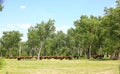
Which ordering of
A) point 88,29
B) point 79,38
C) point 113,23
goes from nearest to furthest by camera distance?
point 113,23
point 88,29
point 79,38

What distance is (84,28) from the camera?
100062 mm

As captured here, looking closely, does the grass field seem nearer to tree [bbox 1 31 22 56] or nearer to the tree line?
the tree line

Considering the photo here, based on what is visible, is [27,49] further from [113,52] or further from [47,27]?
[113,52]

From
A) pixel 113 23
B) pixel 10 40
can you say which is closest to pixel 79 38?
pixel 10 40

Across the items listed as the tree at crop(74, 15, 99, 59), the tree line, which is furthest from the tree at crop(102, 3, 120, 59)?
the tree at crop(74, 15, 99, 59)

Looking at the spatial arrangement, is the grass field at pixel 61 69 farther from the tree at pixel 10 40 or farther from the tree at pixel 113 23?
the tree at pixel 10 40

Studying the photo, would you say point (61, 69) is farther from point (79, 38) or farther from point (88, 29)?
point (79, 38)

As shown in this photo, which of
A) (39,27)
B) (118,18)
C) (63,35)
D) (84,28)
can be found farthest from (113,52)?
(63,35)

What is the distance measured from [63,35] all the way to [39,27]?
40238 mm

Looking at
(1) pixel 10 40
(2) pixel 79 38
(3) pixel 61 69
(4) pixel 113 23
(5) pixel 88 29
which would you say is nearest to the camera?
(3) pixel 61 69

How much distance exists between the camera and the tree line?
254ft

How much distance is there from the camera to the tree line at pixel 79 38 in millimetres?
77312

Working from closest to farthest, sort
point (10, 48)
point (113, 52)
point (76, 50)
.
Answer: point (113, 52) → point (10, 48) → point (76, 50)

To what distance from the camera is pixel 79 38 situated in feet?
366
